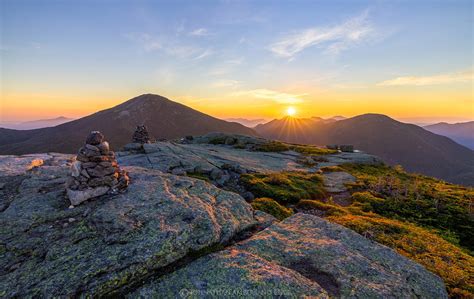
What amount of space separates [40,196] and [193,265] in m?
8.42

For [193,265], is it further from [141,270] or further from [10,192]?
[10,192]

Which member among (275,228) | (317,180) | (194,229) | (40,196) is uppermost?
(40,196)

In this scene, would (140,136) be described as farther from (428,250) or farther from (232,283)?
(428,250)

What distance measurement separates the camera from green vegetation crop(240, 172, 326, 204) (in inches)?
875

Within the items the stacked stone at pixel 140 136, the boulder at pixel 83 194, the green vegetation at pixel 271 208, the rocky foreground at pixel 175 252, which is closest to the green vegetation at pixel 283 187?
the green vegetation at pixel 271 208

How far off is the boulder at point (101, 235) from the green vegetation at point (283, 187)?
10.9 meters

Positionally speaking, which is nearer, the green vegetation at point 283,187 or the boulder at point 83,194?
the boulder at point 83,194

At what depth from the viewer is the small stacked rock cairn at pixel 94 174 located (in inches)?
397

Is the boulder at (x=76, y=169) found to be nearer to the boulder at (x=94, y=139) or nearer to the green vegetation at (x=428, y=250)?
the boulder at (x=94, y=139)

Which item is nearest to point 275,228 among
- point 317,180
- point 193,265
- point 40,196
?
point 193,265

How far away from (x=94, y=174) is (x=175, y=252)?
5962 millimetres

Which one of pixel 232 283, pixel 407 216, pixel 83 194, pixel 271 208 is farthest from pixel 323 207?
pixel 83 194

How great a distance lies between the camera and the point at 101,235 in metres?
7.77

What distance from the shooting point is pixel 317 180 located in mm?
30078
